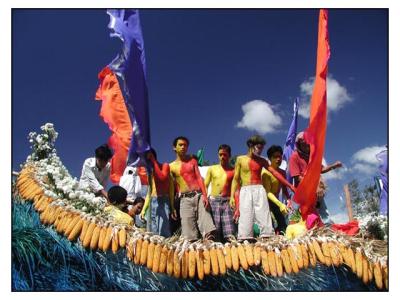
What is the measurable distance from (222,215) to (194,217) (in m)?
0.48

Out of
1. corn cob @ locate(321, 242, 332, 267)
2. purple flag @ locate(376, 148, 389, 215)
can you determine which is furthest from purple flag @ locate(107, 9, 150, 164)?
purple flag @ locate(376, 148, 389, 215)

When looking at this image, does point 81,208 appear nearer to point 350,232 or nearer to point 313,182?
point 313,182

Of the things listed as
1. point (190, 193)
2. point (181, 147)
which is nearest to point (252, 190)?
point (190, 193)

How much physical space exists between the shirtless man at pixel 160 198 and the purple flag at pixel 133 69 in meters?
0.44

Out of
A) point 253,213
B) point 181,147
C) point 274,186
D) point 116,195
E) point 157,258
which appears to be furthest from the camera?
point 274,186

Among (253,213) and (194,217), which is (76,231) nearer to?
(194,217)

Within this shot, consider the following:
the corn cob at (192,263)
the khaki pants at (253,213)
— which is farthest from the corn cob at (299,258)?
the corn cob at (192,263)

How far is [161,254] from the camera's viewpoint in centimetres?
402

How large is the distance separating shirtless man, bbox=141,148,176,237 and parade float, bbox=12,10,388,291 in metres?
0.61

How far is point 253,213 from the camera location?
4766 mm

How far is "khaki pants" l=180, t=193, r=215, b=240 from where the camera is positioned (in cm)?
479

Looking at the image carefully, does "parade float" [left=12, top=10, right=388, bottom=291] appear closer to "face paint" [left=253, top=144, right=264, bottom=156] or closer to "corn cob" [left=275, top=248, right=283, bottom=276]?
"corn cob" [left=275, top=248, right=283, bottom=276]

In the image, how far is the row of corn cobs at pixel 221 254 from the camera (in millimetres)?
4020

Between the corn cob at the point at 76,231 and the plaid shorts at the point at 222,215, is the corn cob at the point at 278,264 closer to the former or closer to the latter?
the plaid shorts at the point at 222,215
